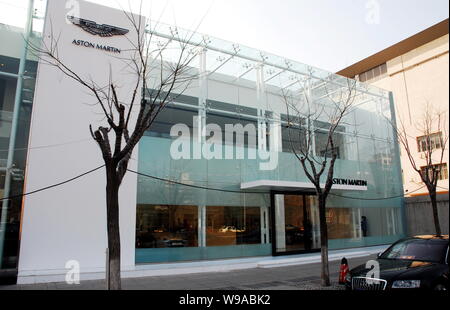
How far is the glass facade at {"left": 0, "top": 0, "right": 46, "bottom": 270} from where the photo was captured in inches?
408

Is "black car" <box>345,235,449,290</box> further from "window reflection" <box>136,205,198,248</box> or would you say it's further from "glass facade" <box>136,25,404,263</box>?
"window reflection" <box>136,205,198,248</box>

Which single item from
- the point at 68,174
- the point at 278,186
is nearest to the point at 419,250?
the point at 278,186

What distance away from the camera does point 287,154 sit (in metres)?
16.5

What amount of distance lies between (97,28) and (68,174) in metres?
5.64

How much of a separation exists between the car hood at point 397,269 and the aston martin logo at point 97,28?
11568 mm

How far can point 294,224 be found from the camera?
A: 645 inches

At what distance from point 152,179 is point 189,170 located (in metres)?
1.66

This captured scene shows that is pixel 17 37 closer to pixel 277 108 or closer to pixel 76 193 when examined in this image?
pixel 76 193

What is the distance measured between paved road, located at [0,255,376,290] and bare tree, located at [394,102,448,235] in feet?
19.2

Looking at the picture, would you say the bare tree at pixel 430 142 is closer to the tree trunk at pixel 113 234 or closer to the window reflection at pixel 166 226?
the window reflection at pixel 166 226

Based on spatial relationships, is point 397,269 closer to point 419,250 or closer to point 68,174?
point 419,250

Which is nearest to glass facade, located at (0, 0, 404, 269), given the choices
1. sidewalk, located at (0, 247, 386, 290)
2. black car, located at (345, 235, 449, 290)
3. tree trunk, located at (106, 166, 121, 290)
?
sidewalk, located at (0, 247, 386, 290)

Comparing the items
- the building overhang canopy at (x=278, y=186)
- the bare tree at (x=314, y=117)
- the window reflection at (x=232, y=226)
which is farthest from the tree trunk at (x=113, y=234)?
the bare tree at (x=314, y=117)

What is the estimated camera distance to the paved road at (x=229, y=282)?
9.60 metres
